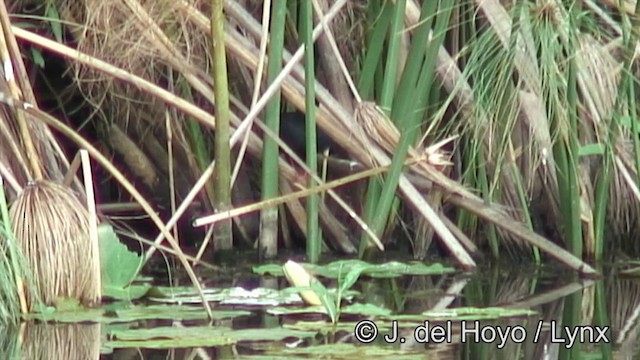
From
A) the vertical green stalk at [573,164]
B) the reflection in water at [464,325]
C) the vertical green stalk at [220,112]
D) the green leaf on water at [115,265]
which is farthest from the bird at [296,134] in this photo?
the green leaf on water at [115,265]

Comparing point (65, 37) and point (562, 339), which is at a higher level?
point (65, 37)

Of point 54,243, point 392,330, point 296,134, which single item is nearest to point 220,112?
point 296,134

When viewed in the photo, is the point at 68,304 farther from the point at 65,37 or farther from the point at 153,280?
the point at 65,37

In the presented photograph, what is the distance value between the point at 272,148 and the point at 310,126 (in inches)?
5.3

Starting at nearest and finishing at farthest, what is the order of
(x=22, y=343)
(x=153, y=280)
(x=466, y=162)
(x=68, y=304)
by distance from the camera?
(x=22, y=343) < (x=68, y=304) < (x=153, y=280) < (x=466, y=162)

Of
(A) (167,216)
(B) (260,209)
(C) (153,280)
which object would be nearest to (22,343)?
(C) (153,280)

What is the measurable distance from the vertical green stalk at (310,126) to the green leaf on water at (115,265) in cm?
48

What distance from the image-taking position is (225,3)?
10.6 feet

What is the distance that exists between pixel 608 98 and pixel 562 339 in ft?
3.29

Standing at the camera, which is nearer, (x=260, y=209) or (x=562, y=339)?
(x=562, y=339)

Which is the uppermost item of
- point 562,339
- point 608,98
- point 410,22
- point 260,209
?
point 410,22

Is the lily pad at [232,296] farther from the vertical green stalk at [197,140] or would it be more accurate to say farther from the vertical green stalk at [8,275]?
the vertical green stalk at [197,140]

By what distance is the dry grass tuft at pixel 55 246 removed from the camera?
2615 mm

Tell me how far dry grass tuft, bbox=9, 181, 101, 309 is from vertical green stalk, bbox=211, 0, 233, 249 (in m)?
0.45
